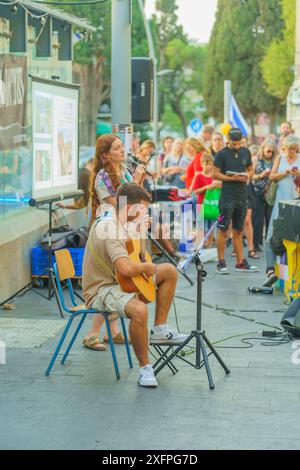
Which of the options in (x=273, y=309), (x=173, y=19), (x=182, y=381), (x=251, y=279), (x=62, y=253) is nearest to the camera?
(x=182, y=381)

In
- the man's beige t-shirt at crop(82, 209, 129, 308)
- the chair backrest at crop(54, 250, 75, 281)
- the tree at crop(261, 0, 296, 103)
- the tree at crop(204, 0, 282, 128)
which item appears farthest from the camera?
the tree at crop(204, 0, 282, 128)

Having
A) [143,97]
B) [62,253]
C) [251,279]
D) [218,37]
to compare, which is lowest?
[251,279]

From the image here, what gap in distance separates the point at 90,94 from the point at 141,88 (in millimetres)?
37142

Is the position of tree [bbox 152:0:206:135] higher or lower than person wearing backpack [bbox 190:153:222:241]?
higher

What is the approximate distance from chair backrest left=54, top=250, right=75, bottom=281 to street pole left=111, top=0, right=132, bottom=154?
127 inches

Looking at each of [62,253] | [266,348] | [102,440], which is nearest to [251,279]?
[266,348]

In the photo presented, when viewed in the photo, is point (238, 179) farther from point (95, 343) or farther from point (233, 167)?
point (95, 343)

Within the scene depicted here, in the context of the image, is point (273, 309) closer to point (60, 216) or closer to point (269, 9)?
point (60, 216)

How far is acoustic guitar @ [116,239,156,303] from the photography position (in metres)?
7.05

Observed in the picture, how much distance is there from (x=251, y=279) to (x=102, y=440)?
22.1 ft

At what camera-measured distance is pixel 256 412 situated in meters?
6.34

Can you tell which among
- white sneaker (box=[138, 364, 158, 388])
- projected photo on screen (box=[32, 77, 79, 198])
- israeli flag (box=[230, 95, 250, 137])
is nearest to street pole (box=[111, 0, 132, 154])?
projected photo on screen (box=[32, 77, 79, 198])

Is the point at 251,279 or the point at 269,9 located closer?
the point at 251,279

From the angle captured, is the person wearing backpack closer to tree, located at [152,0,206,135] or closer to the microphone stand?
the microphone stand
